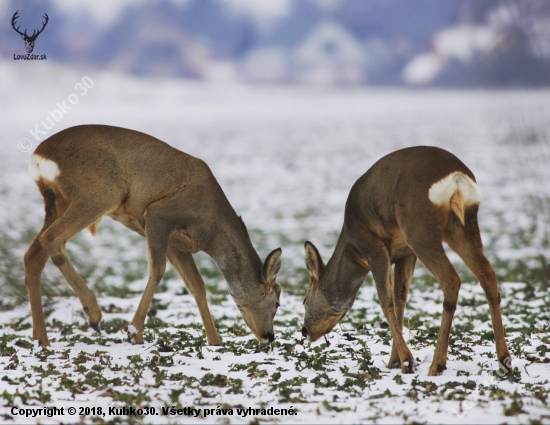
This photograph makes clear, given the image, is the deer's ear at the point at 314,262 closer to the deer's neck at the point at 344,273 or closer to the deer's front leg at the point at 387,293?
the deer's neck at the point at 344,273

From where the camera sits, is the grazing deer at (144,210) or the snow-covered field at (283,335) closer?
the snow-covered field at (283,335)

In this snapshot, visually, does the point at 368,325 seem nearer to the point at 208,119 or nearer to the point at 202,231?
the point at 202,231

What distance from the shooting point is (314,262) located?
637cm

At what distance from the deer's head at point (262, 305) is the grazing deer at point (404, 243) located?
0.38 meters

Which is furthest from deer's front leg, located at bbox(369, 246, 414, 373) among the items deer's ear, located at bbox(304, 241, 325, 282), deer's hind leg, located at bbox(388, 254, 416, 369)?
deer's ear, located at bbox(304, 241, 325, 282)

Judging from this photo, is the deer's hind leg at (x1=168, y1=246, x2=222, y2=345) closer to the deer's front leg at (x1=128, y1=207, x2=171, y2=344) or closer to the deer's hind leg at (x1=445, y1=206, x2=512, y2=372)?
the deer's front leg at (x1=128, y1=207, x2=171, y2=344)

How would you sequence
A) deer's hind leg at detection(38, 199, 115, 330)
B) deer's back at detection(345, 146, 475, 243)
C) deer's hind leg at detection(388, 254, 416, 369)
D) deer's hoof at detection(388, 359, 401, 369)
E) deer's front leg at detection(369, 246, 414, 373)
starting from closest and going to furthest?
deer's back at detection(345, 146, 475, 243)
deer's front leg at detection(369, 246, 414, 373)
deer's hoof at detection(388, 359, 401, 369)
deer's hind leg at detection(388, 254, 416, 369)
deer's hind leg at detection(38, 199, 115, 330)

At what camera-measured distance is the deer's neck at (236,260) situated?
6.69m

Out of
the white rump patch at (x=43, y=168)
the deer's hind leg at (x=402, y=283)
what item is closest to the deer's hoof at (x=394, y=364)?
the deer's hind leg at (x=402, y=283)

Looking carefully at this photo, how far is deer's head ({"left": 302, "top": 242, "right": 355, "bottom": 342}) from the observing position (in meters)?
6.38

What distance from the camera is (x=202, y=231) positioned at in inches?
265

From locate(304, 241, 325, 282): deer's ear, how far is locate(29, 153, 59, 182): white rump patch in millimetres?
2644

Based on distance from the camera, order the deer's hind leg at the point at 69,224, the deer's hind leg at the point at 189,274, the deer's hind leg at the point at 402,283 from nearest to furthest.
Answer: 1. the deer's hind leg at the point at 402,283
2. the deer's hind leg at the point at 69,224
3. the deer's hind leg at the point at 189,274

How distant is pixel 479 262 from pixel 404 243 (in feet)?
2.41
